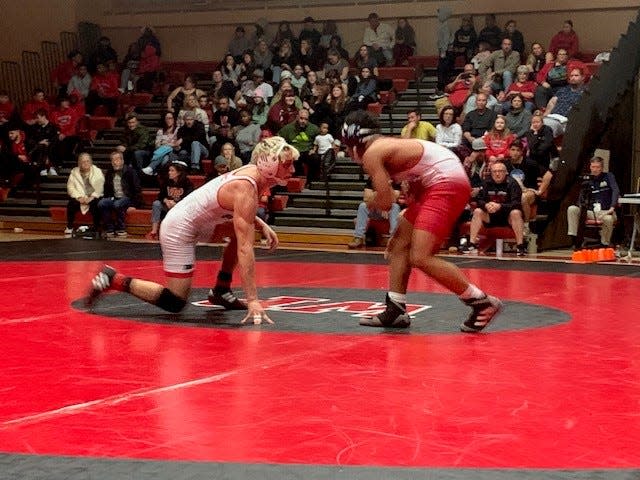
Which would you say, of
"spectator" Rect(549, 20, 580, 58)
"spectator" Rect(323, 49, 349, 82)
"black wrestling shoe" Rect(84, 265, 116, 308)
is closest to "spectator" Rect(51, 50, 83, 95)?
"spectator" Rect(323, 49, 349, 82)

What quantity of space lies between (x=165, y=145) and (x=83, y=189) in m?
1.62

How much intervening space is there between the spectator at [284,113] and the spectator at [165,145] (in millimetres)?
1428

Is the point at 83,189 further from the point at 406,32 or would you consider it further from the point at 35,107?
the point at 406,32

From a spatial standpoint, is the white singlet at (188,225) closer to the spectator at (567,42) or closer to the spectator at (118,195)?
the spectator at (118,195)

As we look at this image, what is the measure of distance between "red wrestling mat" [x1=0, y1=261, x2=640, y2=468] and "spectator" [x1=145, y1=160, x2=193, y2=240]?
6.89 meters

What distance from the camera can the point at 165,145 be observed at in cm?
1591

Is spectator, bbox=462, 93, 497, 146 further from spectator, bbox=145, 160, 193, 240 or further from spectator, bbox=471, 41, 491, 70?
spectator, bbox=145, 160, 193, 240

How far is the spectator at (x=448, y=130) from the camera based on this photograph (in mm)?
13602

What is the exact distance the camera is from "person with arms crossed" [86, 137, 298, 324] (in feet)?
18.9

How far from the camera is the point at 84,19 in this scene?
21312 mm

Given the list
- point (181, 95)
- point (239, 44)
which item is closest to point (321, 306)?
point (181, 95)

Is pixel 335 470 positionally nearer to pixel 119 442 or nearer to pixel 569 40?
pixel 119 442

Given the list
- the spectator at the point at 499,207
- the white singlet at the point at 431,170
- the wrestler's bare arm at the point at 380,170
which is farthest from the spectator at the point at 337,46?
the wrestler's bare arm at the point at 380,170

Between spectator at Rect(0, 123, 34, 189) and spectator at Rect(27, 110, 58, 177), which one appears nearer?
spectator at Rect(0, 123, 34, 189)
